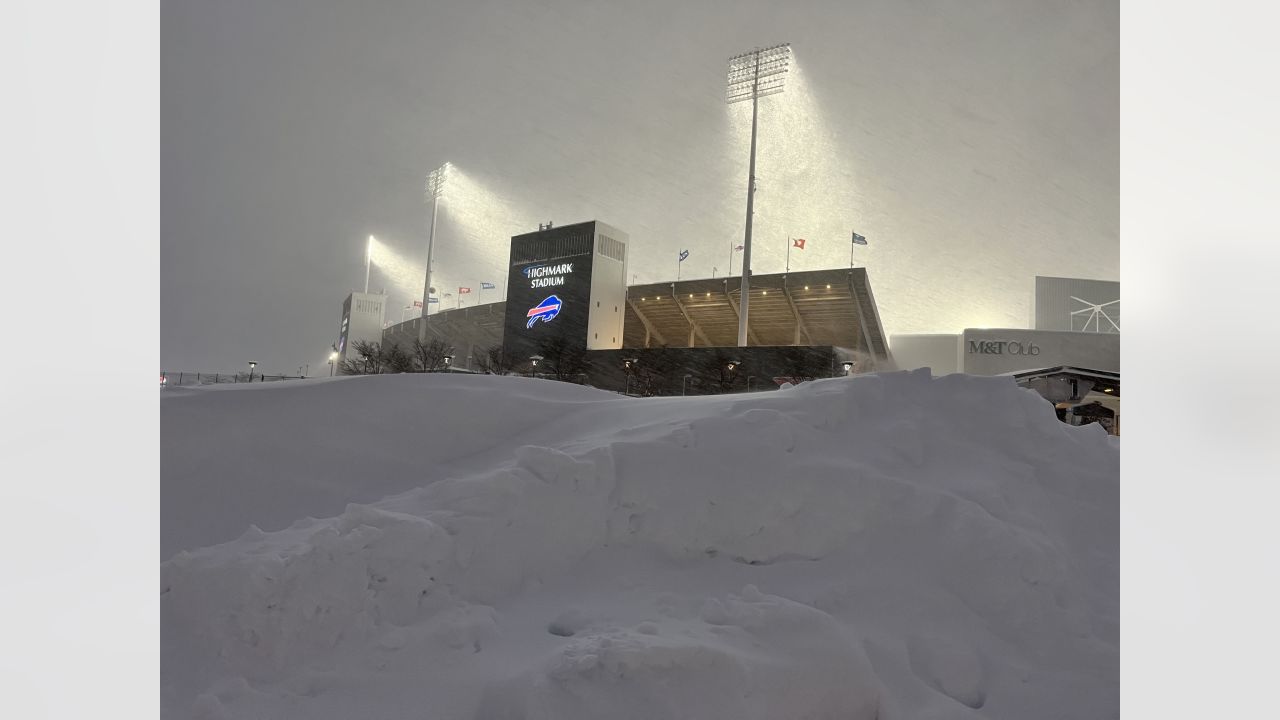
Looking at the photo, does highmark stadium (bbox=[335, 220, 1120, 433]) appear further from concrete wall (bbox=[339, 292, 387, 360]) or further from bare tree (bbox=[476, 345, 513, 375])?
concrete wall (bbox=[339, 292, 387, 360])

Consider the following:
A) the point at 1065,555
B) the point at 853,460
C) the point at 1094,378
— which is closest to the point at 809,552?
the point at 853,460

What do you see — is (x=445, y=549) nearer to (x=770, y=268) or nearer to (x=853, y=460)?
(x=853, y=460)

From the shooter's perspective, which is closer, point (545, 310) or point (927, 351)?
point (545, 310)

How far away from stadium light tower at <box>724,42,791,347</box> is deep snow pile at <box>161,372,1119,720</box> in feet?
86.9

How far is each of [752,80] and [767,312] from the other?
532 inches

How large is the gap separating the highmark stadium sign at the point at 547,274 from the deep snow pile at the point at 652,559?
120 feet

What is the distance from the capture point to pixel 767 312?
40531mm

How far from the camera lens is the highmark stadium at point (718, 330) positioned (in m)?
33.8

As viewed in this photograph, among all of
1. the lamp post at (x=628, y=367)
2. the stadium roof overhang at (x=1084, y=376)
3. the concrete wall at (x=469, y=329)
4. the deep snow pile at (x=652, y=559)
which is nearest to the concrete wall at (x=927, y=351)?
the lamp post at (x=628, y=367)

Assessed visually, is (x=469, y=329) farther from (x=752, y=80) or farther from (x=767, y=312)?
(x=752, y=80)

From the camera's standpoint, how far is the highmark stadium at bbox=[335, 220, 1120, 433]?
33.8m

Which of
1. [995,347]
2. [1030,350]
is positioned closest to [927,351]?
[995,347]

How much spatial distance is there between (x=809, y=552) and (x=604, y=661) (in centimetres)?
165

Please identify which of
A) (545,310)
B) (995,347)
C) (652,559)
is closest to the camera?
(652,559)
